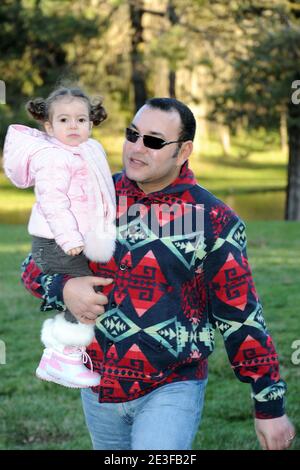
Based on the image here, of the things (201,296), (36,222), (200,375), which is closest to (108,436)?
(200,375)

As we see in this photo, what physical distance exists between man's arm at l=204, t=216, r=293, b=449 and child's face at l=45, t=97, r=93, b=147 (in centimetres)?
76

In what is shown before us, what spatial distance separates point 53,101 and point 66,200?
1.53 feet

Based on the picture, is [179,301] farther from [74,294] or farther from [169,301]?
[74,294]

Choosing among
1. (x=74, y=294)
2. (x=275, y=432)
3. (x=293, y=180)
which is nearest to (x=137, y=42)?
(x=293, y=180)

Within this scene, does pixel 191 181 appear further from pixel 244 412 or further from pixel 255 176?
pixel 255 176

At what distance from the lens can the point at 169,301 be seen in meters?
3.34

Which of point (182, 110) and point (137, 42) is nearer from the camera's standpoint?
point (182, 110)

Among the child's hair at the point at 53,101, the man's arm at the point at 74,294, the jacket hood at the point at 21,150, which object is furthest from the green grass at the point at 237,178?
the man's arm at the point at 74,294

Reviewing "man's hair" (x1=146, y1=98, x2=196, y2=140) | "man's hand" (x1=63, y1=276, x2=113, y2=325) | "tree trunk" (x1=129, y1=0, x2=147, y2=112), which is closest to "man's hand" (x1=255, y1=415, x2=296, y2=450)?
"man's hand" (x1=63, y1=276, x2=113, y2=325)

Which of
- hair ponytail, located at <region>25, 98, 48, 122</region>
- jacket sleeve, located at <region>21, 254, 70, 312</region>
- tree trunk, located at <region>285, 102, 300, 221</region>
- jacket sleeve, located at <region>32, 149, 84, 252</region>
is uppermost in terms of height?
hair ponytail, located at <region>25, 98, 48, 122</region>

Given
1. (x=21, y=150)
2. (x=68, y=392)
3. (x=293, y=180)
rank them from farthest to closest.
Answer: (x=293, y=180)
(x=68, y=392)
(x=21, y=150)

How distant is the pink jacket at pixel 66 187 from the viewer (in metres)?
3.46

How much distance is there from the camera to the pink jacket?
11.4 feet

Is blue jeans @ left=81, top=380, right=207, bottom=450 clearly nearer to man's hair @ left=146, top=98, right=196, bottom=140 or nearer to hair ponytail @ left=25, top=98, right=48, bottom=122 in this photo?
man's hair @ left=146, top=98, right=196, bottom=140
